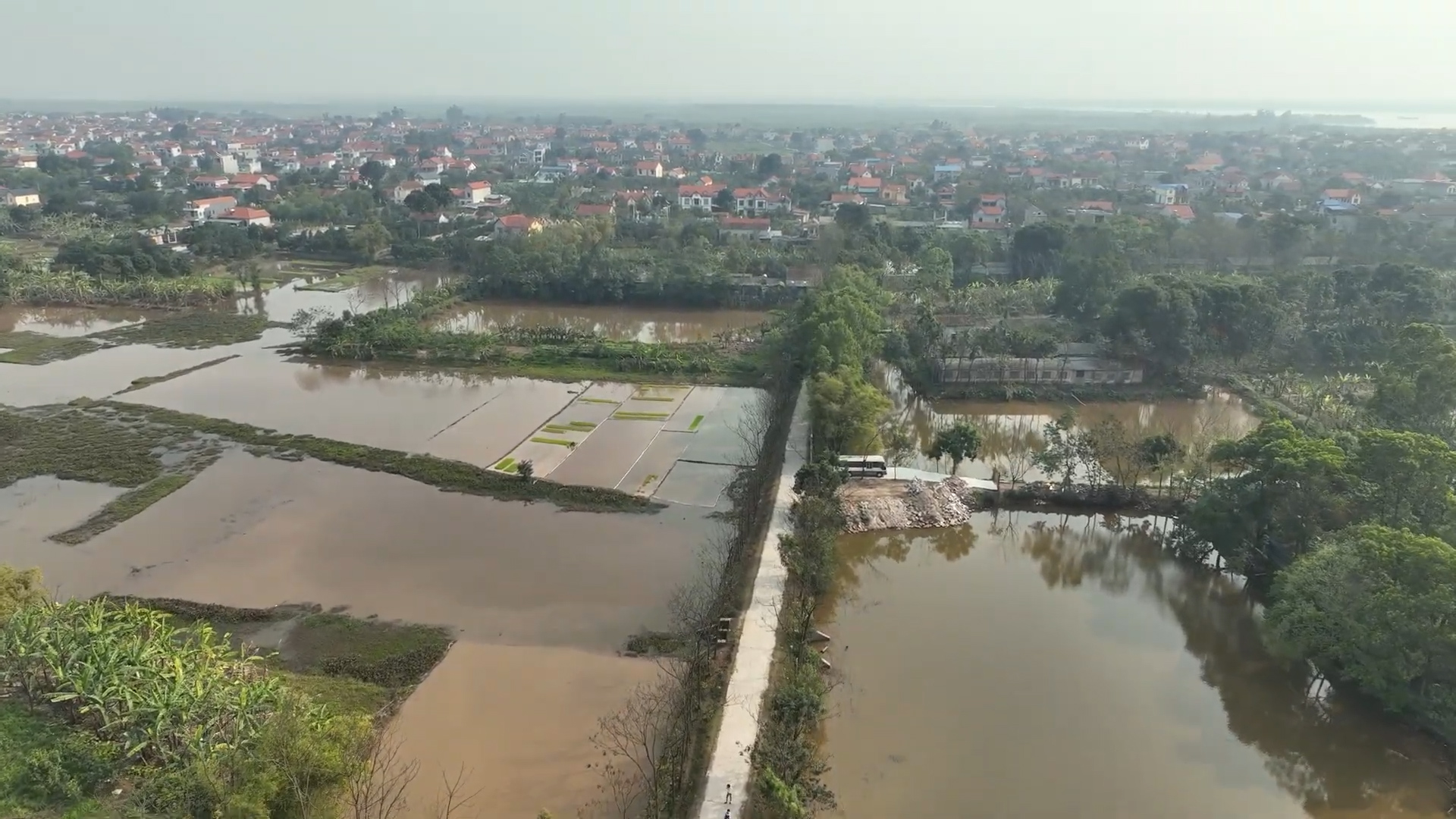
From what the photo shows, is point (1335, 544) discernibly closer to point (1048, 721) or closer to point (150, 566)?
point (1048, 721)

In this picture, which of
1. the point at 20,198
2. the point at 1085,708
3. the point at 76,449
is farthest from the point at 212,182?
the point at 1085,708

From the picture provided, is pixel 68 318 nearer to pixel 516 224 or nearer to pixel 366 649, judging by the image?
pixel 516 224

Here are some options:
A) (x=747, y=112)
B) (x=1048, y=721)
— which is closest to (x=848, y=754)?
(x=1048, y=721)

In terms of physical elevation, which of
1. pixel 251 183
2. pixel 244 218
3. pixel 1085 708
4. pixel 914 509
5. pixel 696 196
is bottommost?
pixel 1085 708

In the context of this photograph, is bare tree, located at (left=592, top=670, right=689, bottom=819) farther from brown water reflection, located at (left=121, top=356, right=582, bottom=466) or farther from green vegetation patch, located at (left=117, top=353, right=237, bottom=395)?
green vegetation patch, located at (left=117, top=353, right=237, bottom=395)

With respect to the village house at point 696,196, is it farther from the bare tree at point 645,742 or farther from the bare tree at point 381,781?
the bare tree at point 381,781

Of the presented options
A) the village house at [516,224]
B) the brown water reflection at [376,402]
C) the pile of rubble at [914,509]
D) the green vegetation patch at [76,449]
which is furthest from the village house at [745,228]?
the green vegetation patch at [76,449]

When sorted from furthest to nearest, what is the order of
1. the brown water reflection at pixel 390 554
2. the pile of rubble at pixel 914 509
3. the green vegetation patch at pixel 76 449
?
the green vegetation patch at pixel 76 449, the pile of rubble at pixel 914 509, the brown water reflection at pixel 390 554
